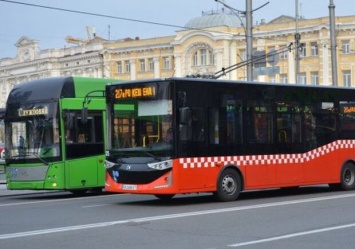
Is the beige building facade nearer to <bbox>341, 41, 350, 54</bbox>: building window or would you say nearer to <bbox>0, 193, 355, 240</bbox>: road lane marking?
<bbox>341, 41, 350, 54</bbox>: building window

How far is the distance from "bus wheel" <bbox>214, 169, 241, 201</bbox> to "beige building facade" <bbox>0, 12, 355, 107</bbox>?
48.5 meters

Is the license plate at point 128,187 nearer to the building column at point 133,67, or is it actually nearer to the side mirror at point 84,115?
the side mirror at point 84,115

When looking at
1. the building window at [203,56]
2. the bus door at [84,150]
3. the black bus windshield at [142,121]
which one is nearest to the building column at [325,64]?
the building window at [203,56]

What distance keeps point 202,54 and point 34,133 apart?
59.2m

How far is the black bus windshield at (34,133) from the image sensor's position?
19.8m

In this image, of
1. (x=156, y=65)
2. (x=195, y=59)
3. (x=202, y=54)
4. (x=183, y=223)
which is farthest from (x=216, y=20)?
(x=183, y=223)

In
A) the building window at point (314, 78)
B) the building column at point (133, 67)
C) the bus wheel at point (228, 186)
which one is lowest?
the bus wheel at point (228, 186)

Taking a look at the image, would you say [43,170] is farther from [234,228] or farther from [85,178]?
[234,228]

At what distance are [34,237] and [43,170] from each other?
8588 millimetres

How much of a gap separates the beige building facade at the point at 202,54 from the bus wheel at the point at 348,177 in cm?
4495

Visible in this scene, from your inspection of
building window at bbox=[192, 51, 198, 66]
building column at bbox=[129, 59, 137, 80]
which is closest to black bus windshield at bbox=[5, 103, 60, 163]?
building window at bbox=[192, 51, 198, 66]

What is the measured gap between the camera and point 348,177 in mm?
20562

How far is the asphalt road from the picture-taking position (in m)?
10.6

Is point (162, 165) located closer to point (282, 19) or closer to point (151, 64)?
point (282, 19)
